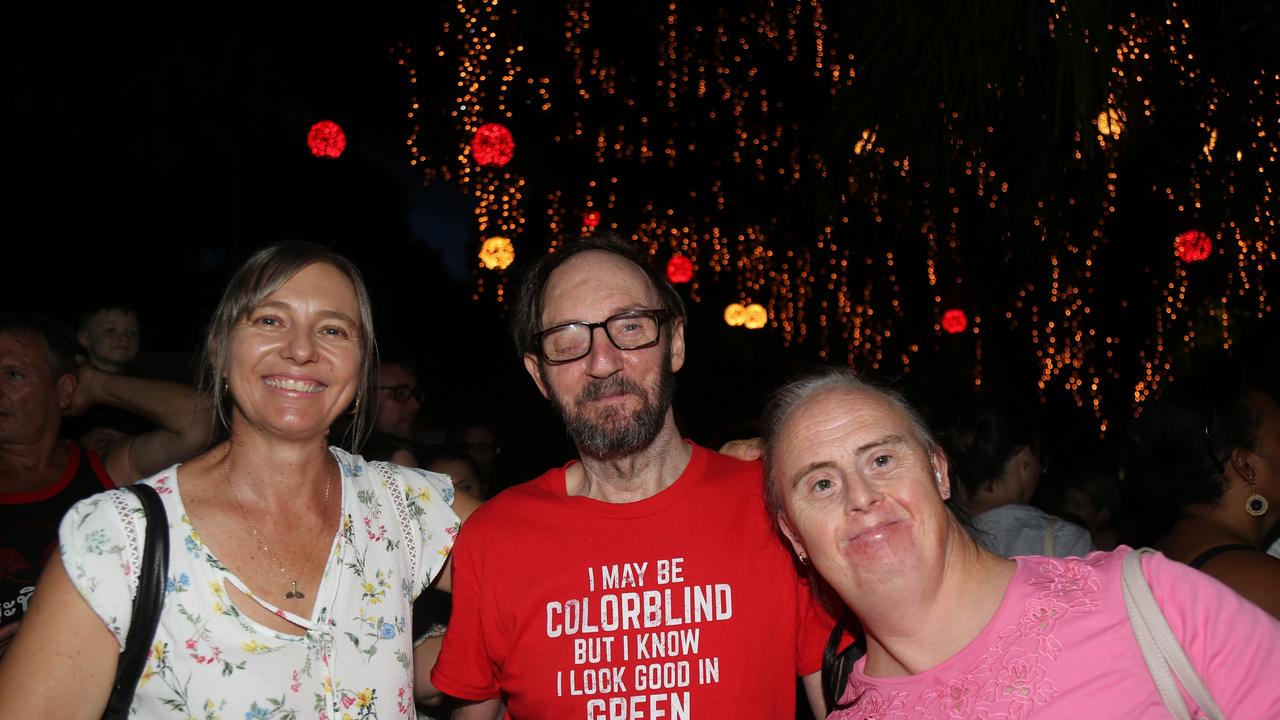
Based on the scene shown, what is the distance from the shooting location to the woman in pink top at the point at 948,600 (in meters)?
1.68

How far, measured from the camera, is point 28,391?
3.38 meters

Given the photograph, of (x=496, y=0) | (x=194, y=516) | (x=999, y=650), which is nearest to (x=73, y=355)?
(x=194, y=516)

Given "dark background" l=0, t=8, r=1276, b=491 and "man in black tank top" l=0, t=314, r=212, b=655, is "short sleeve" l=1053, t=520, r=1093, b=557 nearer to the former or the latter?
"dark background" l=0, t=8, r=1276, b=491

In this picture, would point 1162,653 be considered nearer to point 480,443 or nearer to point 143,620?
point 143,620

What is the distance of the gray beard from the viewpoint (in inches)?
93.4

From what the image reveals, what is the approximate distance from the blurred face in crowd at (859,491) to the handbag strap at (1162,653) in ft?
1.21

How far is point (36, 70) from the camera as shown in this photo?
509 cm

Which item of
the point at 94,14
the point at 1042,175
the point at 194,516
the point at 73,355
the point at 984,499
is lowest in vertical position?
the point at 984,499

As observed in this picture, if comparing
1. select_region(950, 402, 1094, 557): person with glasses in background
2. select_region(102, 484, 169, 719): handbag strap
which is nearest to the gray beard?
select_region(102, 484, 169, 719): handbag strap

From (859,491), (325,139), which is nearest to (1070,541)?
(859,491)

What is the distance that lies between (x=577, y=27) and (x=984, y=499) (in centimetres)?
937

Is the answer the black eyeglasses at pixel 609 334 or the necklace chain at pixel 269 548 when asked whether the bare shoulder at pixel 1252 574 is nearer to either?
the black eyeglasses at pixel 609 334

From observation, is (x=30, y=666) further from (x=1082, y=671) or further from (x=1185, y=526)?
(x=1185, y=526)

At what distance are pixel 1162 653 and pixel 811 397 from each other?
2.85 ft
